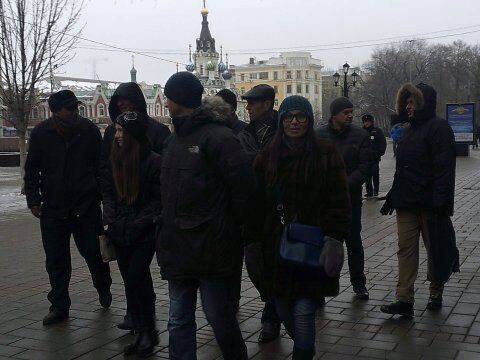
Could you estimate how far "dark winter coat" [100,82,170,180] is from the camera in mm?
5203

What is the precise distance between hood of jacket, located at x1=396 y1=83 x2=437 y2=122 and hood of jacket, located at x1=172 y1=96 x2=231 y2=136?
7.11 feet

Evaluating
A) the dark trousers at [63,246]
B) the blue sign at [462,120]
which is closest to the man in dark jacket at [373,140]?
the dark trousers at [63,246]

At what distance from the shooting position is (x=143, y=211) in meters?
4.80

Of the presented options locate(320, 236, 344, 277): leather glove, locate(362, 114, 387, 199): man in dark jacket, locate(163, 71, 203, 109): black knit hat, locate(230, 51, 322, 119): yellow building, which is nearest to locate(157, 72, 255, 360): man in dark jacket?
locate(163, 71, 203, 109): black knit hat

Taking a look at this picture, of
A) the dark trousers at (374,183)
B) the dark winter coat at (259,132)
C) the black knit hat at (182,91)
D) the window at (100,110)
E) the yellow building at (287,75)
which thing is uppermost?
the yellow building at (287,75)

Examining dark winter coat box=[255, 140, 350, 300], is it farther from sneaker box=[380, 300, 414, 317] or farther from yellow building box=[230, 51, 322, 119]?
yellow building box=[230, 51, 322, 119]

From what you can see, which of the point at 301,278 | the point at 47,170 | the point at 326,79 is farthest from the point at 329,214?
the point at 326,79

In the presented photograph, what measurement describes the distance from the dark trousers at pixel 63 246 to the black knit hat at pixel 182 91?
208cm

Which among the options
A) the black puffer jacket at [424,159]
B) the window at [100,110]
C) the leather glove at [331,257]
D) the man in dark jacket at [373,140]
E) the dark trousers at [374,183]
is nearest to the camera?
the leather glove at [331,257]

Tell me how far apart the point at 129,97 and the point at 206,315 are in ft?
6.82

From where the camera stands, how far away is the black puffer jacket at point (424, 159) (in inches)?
212

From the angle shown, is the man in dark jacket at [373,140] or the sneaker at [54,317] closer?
the sneaker at [54,317]

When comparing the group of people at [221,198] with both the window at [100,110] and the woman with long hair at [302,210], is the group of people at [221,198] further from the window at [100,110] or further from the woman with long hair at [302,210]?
the window at [100,110]

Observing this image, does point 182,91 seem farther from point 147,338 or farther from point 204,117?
point 147,338
